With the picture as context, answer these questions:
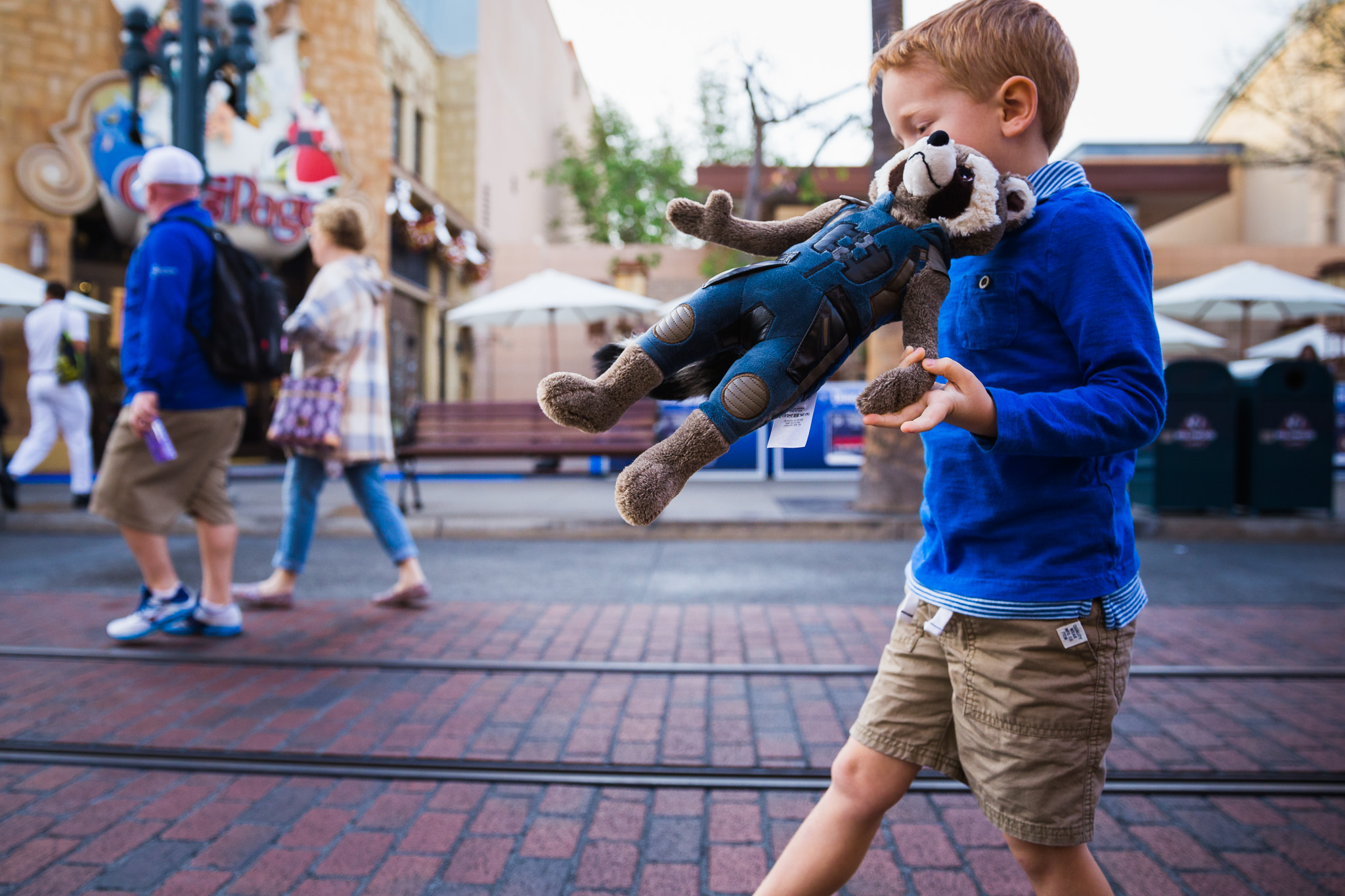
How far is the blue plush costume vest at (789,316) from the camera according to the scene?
3.52ft

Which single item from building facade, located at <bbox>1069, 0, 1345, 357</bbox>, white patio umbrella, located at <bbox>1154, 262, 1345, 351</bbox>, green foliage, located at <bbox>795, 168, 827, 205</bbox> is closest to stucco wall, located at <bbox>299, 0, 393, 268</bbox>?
green foliage, located at <bbox>795, 168, 827, 205</bbox>

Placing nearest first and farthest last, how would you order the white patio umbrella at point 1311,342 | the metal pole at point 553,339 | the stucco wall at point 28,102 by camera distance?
the stucco wall at point 28,102
the metal pole at point 553,339
the white patio umbrella at point 1311,342

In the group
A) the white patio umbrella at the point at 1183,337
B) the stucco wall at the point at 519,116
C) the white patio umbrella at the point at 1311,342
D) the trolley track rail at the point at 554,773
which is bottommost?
the trolley track rail at the point at 554,773

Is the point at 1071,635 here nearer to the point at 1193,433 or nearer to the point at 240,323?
the point at 240,323

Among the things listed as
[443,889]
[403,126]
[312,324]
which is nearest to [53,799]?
[443,889]

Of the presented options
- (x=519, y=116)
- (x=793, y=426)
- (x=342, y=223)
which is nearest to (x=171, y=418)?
(x=342, y=223)

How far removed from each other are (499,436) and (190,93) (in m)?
4.27

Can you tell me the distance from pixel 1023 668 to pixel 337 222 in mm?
4241

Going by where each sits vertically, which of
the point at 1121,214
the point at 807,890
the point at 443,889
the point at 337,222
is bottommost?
the point at 443,889

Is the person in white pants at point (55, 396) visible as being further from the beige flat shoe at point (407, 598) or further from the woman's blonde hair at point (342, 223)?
the woman's blonde hair at point (342, 223)

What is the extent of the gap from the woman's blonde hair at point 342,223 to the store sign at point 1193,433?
7.17 metres

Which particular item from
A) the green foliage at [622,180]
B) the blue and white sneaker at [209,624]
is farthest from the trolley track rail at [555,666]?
the green foliage at [622,180]

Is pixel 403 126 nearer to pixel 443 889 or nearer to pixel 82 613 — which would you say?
pixel 82 613

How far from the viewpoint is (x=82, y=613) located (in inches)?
179
